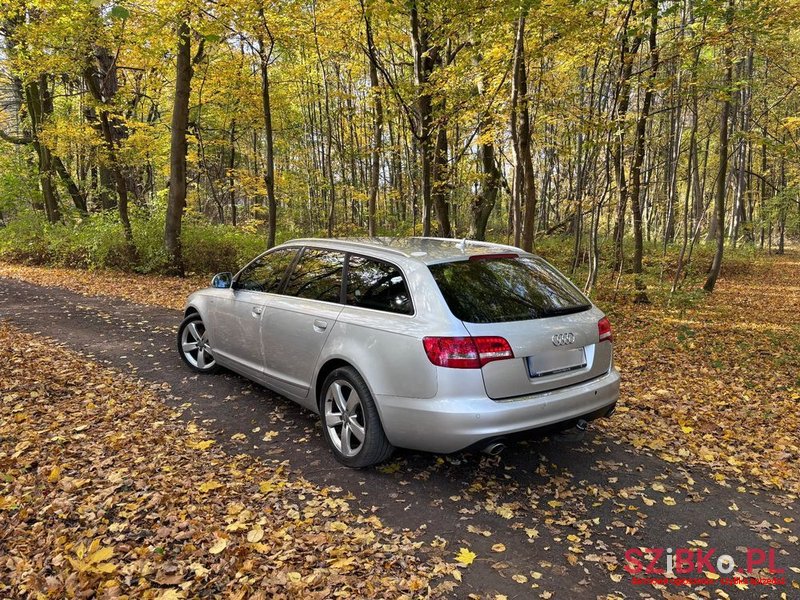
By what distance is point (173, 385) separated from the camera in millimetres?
5473

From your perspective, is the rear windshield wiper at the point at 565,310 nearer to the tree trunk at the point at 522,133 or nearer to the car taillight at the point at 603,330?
the car taillight at the point at 603,330

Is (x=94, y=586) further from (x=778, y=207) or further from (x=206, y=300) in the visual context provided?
(x=778, y=207)

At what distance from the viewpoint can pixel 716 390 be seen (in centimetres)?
577

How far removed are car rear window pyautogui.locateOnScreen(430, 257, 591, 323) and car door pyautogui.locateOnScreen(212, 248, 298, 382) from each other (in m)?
1.83

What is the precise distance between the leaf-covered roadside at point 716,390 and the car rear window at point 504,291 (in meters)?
1.60

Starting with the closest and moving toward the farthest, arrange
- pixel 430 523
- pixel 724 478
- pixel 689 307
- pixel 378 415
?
pixel 430 523 < pixel 378 415 < pixel 724 478 < pixel 689 307

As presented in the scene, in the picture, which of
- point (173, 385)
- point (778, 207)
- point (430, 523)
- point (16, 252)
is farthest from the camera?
point (778, 207)

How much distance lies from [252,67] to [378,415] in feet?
59.4

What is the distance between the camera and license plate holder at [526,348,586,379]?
10.7 feet

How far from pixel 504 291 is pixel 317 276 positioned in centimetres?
163

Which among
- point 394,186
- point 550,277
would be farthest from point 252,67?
point 550,277

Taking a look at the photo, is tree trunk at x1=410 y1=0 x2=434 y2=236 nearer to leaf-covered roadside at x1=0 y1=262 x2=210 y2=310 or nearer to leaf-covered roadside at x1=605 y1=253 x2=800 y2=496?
leaf-covered roadside at x1=605 y1=253 x2=800 y2=496

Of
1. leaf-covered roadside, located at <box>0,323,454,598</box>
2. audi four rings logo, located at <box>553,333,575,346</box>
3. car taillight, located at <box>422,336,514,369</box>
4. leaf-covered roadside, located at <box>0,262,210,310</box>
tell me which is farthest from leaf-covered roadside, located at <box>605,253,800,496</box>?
leaf-covered roadside, located at <box>0,262,210,310</box>

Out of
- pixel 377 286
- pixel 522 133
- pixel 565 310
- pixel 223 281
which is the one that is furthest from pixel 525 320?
pixel 522 133
